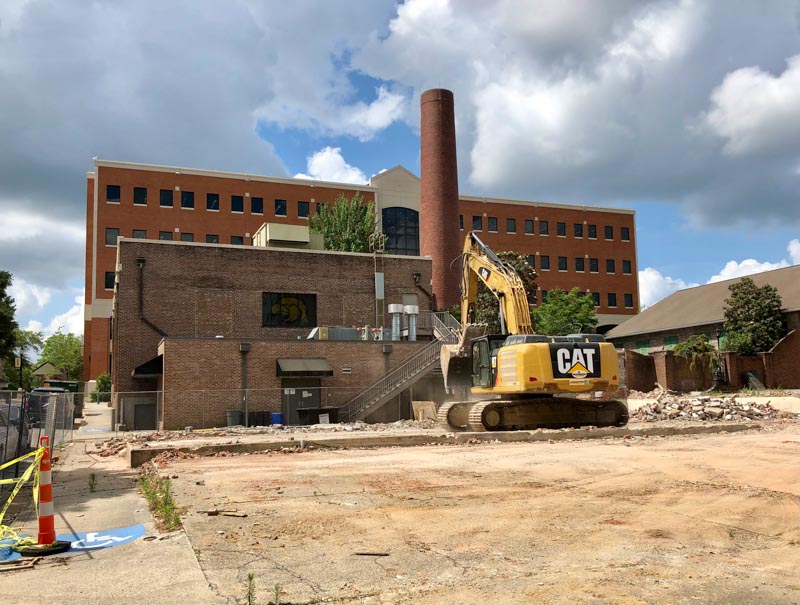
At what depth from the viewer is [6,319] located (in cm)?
4325

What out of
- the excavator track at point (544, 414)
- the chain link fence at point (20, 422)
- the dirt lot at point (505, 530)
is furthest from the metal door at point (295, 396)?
the dirt lot at point (505, 530)

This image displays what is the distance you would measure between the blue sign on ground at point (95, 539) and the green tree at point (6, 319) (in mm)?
39349

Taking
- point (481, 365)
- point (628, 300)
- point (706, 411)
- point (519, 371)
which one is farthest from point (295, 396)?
point (628, 300)

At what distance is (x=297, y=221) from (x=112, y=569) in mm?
63397

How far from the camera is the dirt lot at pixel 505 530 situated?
623cm

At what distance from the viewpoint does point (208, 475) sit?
13.8 metres

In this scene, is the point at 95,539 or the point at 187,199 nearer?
the point at 95,539

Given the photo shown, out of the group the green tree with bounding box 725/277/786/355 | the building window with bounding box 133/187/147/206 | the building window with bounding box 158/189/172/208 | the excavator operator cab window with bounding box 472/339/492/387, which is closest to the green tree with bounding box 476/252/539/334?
the green tree with bounding box 725/277/786/355

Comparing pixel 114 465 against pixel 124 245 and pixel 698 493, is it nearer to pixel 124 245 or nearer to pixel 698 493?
pixel 698 493

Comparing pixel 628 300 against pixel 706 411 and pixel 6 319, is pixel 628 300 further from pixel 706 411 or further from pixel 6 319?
pixel 6 319

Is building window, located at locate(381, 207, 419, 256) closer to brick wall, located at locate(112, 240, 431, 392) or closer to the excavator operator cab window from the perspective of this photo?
brick wall, located at locate(112, 240, 431, 392)

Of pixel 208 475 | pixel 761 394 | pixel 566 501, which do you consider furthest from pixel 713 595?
pixel 761 394

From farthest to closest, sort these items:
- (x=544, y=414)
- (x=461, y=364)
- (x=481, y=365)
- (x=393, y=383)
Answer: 1. (x=393, y=383)
2. (x=461, y=364)
3. (x=481, y=365)
4. (x=544, y=414)

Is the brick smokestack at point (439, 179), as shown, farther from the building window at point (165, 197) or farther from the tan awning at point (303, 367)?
the building window at point (165, 197)
